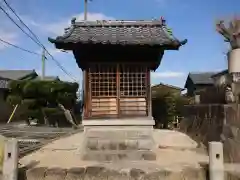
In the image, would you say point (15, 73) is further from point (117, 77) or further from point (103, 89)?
point (117, 77)

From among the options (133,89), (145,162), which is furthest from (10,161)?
(133,89)

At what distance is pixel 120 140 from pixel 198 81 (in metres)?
29.0

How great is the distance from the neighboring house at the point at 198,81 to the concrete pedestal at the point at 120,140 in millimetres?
26709

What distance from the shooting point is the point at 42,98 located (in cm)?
2184

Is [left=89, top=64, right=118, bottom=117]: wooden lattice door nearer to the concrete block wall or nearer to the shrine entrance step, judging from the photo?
the shrine entrance step

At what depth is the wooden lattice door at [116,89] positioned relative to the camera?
30.6 feet

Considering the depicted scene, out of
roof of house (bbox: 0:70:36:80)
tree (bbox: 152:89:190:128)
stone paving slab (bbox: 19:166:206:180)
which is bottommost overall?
stone paving slab (bbox: 19:166:206:180)

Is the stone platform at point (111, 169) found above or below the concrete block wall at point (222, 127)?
below

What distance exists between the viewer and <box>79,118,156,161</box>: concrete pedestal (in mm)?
9031

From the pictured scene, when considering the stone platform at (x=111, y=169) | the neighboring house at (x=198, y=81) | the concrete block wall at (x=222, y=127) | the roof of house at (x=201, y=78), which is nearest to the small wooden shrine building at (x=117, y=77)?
the stone platform at (x=111, y=169)

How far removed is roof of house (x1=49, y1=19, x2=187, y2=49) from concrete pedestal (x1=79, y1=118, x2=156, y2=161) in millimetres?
2481

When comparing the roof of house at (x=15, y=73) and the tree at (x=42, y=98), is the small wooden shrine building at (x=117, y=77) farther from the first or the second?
the roof of house at (x=15, y=73)

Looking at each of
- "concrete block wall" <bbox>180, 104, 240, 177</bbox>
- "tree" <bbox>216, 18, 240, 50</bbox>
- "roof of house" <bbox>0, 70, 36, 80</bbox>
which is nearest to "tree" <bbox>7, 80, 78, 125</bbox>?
"concrete block wall" <bbox>180, 104, 240, 177</bbox>

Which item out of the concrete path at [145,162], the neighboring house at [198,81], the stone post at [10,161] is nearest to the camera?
the stone post at [10,161]
